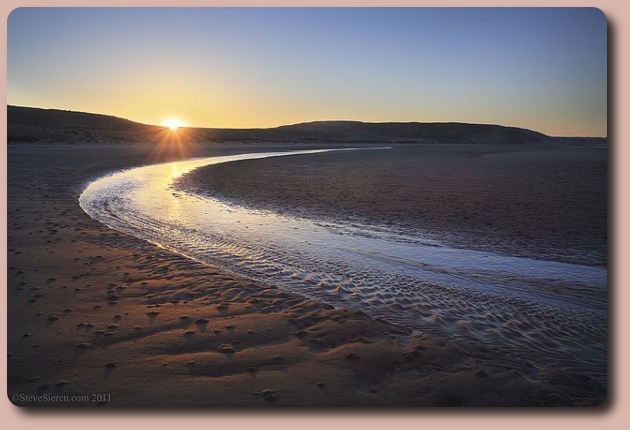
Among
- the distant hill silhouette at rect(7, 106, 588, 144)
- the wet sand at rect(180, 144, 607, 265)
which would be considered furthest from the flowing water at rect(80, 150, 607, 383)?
the distant hill silhouette at rect(7, 106, 588, 144)

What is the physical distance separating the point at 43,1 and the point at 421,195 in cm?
1133

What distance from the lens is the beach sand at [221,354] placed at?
3.79 meters

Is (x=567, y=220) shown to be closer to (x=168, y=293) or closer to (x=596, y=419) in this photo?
(x=596, y=419)

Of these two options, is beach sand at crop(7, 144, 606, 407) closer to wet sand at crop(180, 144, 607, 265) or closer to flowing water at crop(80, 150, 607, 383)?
flowing water at crop(80, 150, 607, 383)

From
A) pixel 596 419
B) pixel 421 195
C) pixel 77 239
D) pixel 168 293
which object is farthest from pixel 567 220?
pixel 77 239

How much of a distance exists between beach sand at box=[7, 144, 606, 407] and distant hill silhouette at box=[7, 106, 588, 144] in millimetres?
2729

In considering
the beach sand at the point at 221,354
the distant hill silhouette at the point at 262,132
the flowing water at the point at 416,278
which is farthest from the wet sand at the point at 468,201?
the beach sand at the point at 221,354

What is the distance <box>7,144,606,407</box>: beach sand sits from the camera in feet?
12.4

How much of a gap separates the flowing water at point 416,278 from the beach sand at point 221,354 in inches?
17.5

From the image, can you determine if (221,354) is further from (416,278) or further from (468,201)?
(468,201)

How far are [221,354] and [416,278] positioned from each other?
3.57m

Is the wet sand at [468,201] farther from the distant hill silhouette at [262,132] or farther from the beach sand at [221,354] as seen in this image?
the beach sand at [221,354]

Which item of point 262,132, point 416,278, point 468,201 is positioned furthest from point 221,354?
point 262,132

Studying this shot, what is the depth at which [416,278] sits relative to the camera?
6688 mm
